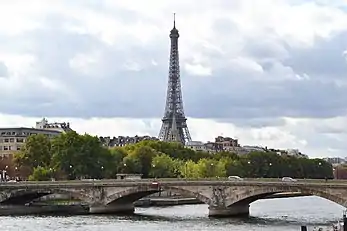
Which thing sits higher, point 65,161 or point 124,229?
point 65,161

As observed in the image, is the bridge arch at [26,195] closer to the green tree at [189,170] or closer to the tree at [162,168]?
the tree at [162,168]

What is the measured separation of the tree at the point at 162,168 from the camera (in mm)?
128750

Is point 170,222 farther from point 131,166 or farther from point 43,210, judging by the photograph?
point 131,166

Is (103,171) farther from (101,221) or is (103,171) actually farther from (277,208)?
(101,221)

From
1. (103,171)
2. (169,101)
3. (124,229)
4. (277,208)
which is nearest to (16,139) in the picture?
(169,101)

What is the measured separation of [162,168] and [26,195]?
113 feet

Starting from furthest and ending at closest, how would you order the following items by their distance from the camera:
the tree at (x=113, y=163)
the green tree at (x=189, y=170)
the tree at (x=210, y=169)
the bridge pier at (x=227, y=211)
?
the tree at (x=210, y=169)
the green tree at (x=189, y=170)
the tree at (x=113, y=163)
the bridge pier at (x=227, y=211)

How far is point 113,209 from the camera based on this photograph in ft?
308

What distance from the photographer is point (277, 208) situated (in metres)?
104

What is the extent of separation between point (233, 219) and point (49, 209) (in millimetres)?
21566

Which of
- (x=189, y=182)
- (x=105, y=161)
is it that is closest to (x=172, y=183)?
(x=189, y=182)

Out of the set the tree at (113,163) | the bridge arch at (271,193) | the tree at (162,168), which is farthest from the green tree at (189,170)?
the bridge arch at (271,193)

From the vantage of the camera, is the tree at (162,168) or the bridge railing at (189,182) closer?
the bridge railing at (189,182)

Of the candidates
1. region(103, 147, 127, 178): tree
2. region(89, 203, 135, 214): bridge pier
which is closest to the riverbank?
region(89, 203, 135, 214): bridge pier
